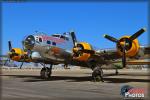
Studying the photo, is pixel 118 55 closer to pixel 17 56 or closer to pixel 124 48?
pixel 124 48

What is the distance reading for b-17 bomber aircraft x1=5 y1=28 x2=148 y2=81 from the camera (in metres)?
24.4

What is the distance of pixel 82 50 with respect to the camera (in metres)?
26.9

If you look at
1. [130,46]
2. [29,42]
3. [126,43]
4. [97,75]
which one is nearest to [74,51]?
[97,75]

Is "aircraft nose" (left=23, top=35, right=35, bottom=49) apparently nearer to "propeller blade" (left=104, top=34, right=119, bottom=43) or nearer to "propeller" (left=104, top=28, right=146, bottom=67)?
"propeller blade" (left=104, top=34, right=119, bottom=43)

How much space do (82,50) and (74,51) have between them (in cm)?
85

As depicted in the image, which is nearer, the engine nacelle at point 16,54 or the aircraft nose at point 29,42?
the aircraft nose at point 29,42

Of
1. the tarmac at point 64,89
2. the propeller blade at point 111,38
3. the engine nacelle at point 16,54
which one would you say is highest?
the propeller blade at point 111,38

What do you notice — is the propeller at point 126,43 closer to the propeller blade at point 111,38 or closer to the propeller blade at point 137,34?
the propeller blade at point 137,34

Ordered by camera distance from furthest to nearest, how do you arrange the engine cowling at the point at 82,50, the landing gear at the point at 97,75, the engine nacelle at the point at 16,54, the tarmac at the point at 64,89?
the engine nacelle at the point at 16,54, the landing gear at the point at 97,75, the engine cowling at the point at 82,50, the tarmac at the point at 64,89

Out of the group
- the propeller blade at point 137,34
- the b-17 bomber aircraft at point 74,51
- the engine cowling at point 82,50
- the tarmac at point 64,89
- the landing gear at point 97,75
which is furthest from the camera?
the landing gear at point 97,75

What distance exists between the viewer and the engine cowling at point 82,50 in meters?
26.9

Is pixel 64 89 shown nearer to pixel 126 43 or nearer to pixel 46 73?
pixel 126 43

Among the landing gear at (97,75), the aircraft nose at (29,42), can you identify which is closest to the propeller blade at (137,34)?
the landing gear at (97,75)

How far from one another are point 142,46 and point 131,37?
1.16 m
